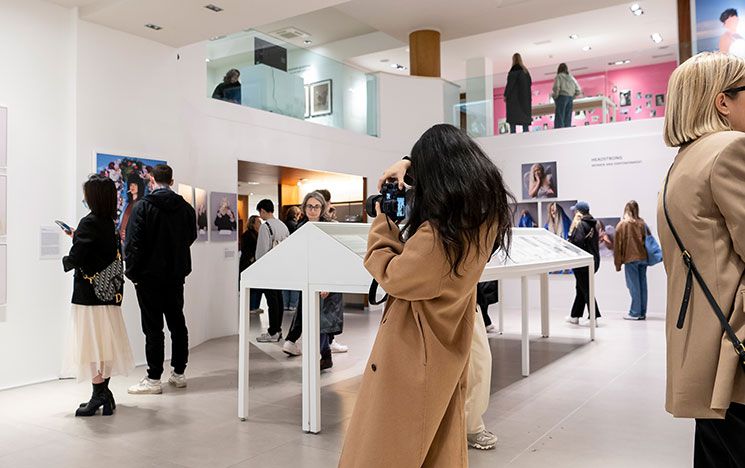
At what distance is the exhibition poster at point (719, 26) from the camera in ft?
34.5

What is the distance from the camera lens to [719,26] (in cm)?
1077

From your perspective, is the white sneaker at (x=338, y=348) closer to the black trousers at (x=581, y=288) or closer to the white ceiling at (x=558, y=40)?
the black trousers at (x=581, y=288)

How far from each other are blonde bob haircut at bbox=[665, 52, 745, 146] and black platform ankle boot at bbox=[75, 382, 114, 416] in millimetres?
4067

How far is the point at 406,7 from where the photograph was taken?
515 inches

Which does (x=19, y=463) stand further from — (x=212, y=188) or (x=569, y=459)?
(x=212, y=188)

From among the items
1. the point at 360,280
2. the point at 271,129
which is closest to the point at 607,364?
the point at 360,280

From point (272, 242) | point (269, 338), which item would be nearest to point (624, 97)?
point (272, 242)

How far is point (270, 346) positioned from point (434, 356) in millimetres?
5739

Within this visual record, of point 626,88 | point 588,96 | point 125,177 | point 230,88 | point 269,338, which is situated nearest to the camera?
point 125,177

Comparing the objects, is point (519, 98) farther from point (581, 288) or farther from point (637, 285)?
point (581, 288)

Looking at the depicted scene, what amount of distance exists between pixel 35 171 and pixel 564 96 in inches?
368

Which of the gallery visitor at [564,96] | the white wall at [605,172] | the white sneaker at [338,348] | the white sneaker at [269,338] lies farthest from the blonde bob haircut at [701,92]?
the gallery visitor at [564,96]

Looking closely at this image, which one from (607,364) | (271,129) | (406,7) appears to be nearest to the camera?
(607,364)

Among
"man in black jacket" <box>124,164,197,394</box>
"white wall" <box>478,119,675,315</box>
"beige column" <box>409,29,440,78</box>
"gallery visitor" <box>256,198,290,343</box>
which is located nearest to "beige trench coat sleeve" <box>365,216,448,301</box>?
"man in black jacket" <box>124,164,197,394</box>
